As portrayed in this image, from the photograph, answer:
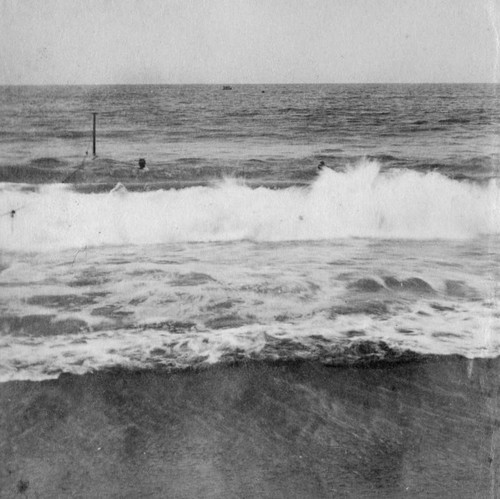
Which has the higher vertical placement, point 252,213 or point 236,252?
point 252,213

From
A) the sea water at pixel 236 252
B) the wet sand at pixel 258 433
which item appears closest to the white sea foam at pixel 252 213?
the sea water at pixel 236 252

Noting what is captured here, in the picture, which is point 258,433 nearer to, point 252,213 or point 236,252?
point 236,252

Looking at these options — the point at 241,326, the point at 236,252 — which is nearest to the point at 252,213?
the point at 236,252

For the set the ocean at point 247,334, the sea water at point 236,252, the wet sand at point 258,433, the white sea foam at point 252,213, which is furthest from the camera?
the white sea foam at point 252,213

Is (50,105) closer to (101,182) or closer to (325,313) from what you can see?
(101,182)

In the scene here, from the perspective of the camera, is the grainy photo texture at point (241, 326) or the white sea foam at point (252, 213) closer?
the grainy photo texture at point (241, 326)

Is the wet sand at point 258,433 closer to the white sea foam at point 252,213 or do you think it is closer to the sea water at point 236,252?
the sea water at point 236,252

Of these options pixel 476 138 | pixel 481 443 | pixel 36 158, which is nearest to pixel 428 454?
pixel 481 443
